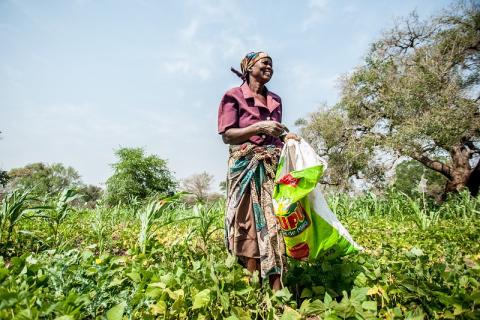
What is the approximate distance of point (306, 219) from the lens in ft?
5.72

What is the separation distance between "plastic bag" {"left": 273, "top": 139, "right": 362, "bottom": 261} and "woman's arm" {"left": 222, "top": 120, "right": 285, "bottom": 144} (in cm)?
28

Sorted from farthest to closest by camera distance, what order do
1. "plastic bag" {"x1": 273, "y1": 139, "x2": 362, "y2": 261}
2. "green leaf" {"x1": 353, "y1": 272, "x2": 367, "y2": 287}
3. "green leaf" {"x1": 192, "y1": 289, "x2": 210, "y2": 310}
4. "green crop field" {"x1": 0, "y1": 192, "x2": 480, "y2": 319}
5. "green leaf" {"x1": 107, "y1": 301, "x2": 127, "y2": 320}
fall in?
"green leaf" {"x1": 353, "y1": 272, "x2": 367, "y2": 287}, "plastic bag" {"x1": 273, "y1": 139, "x2": 362, "y2": 261}, "green leaf" {"x1": 192, "y1": 289, "x2": 210, "y2": 310}, "green crop field" {"x1": 0, "y1": 192, "x2": 480, "y2": 319}, "green leaf" {"x1": 107, "y1": 301, "x2": 127, "y2": 320}

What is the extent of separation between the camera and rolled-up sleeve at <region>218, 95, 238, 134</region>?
2.04 metres

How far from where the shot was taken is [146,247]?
2.62 m

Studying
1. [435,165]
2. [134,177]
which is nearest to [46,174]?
[134,177]

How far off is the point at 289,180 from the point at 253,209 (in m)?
0.38

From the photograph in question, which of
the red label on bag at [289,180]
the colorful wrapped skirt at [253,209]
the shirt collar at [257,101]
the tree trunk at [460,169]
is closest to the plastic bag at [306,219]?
the red label on bag at [289,180]

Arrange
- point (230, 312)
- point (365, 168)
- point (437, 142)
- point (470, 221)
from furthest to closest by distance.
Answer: point (365, 168) → point (437, 142) → point (470, 221) → point (230, 312)

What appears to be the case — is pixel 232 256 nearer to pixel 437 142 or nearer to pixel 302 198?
pixel 302 198

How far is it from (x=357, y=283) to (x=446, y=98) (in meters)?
9.21

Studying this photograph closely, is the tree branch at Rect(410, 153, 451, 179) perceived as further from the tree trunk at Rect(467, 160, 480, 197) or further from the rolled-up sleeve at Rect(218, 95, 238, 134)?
the rolled-up sleeve at Rect(218, 95, 238, 134)

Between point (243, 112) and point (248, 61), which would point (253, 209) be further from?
point (248, 61)

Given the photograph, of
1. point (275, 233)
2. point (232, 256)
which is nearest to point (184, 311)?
point (232, 256)

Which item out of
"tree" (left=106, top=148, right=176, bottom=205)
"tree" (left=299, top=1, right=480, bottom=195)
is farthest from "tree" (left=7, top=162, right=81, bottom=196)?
"tree" (left=299, top=1, right=480, bottom=195)
